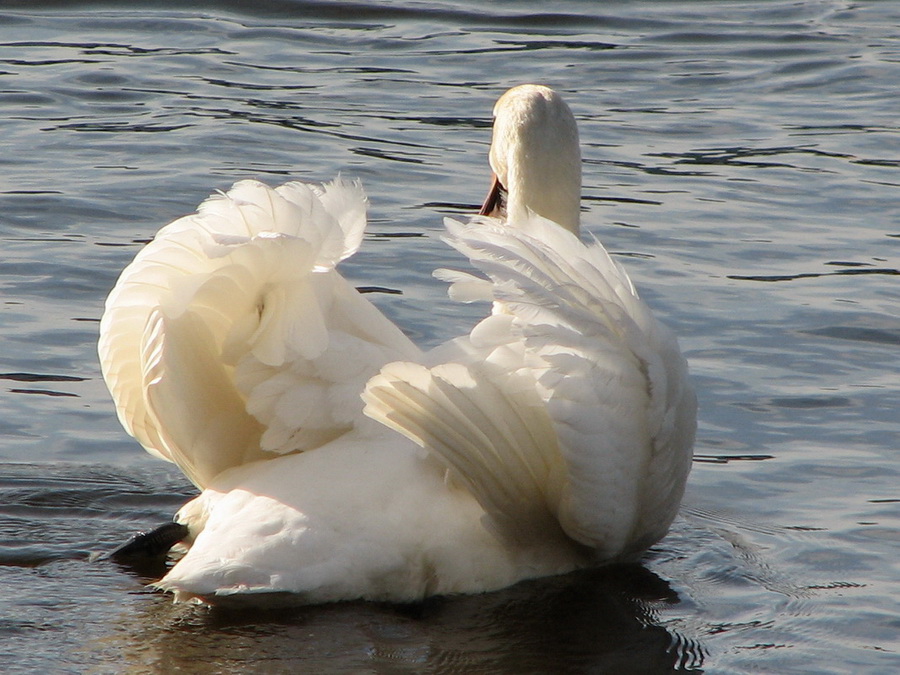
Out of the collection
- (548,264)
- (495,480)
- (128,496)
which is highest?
(548,264)

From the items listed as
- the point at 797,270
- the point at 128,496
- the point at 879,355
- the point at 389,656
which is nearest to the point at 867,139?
the point at 797,270

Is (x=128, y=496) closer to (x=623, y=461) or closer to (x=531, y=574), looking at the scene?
(x=531, y=574)

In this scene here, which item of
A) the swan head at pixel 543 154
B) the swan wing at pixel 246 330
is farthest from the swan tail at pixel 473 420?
the swan head at pixel 543 154

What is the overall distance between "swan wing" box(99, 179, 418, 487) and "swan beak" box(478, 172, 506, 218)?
0.98 metres

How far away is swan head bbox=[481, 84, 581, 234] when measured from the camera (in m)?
5.51

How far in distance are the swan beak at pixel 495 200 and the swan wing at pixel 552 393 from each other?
1.45m

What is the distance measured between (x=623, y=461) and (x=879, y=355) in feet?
10.5

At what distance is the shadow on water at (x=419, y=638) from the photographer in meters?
4.38

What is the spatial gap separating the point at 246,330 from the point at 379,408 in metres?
0.55

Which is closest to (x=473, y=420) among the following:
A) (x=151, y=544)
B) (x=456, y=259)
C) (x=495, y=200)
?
(x=151, y=544)

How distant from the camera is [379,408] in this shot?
441cm

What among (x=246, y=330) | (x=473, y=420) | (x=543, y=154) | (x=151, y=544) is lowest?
(x=151, y=544)

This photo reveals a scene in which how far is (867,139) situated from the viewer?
1067cm

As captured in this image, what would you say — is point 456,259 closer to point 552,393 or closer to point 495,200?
point 495,200
